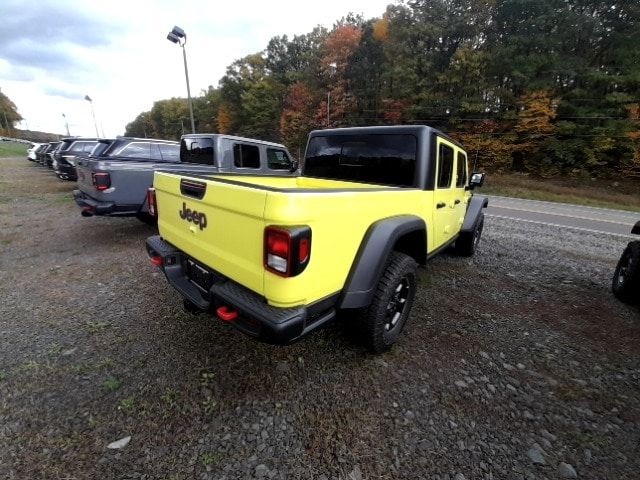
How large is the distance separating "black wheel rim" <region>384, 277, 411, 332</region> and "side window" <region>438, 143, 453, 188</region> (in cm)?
124

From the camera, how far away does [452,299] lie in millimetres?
3859

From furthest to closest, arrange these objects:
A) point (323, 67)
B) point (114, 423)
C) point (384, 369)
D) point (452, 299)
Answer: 1. point (323, 67)
2. point (452, 299)
3. point (384, 369)
4. point (114, 423)

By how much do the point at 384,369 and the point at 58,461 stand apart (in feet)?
7.17

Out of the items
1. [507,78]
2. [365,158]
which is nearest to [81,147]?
[365,158]

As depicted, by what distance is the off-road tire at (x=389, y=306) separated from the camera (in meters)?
2.48

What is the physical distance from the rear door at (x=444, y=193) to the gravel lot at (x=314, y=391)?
2.77ft

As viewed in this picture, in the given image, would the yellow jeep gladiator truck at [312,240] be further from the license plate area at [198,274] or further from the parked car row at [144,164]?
the parked car row at [144,164]

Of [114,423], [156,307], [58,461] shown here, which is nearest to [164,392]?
[114,423]

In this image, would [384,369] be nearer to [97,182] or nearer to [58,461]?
[58,461]

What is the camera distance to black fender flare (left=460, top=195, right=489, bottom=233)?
16.3 feet

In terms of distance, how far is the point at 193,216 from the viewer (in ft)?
7.78

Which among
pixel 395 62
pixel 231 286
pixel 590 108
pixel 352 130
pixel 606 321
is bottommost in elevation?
pixel 606 321

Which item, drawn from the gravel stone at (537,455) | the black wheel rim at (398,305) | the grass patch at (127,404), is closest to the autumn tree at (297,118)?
the black wheel rim at (398,305)

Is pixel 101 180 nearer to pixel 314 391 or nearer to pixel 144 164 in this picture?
pixel 144 164
